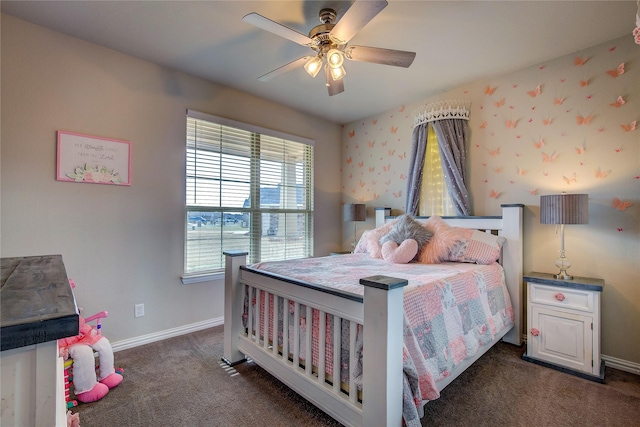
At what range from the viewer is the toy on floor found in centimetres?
182

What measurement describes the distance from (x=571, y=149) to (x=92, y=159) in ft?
12.9

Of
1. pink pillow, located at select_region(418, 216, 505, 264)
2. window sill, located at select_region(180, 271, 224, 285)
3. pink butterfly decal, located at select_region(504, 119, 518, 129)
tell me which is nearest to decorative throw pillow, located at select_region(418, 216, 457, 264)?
pink pillow, located at select_region(418, 216, 505, 264)

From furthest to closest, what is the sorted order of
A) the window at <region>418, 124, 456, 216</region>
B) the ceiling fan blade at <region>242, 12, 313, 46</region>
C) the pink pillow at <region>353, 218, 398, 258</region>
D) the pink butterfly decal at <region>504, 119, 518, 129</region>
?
the window at <region>418, 124, 456, 216</region>
the pink pillow at <region>353, 218, 398, 258</region>
the pink butterfly decal at <region>504, 119, 518, 129</region>
the ceiling fan blade at <region>242, 12, 313, 46</region>

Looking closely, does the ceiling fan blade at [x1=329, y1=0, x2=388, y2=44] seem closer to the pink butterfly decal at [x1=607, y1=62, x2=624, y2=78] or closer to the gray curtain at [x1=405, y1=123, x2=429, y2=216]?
the gray curtain at [x1=405, y1=123, x2=429, y2=216]

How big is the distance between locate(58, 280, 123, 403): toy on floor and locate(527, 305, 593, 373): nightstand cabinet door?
3045mm

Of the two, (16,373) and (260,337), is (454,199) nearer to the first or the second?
(260,337)

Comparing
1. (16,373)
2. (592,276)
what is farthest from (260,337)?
(592,276)

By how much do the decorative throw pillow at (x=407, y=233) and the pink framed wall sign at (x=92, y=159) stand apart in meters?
2.40

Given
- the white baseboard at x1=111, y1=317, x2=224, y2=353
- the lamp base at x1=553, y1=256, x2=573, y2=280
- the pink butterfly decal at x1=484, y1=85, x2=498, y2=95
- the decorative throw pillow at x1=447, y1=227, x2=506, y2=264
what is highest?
the pink butterfly decal at x1=484, y1=85, x2=498, y2=95

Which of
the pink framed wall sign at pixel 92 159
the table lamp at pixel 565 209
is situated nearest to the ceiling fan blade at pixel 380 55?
the table lamp at pixel 565 209

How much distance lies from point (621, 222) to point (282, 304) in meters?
2.61

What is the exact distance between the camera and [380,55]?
198cm

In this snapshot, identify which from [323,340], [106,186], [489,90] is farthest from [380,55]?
[106,186]

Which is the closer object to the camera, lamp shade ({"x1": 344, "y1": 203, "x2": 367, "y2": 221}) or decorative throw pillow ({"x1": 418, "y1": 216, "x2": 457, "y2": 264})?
decorative throw pillow ({"x1": 418, "y1": 216, "x2": 457, "y2": 264})
